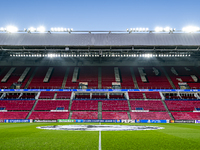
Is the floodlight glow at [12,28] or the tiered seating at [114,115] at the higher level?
the floodlight glow at [12,28]

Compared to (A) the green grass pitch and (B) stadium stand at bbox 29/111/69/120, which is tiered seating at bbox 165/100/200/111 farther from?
(A) the green grass pitch

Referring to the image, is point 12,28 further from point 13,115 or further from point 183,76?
point 183,76

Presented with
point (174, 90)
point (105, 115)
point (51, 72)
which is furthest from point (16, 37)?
point (174, 90)

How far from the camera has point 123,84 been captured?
55.5 m

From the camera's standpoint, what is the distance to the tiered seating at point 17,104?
147 feet

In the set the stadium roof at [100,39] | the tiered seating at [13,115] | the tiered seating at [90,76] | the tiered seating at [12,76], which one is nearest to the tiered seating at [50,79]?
the tiered seating at [12,76]

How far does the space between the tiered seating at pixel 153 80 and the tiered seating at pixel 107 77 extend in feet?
26.4

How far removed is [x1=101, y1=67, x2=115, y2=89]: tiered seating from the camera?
5504cm

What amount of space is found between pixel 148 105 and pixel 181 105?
821cm

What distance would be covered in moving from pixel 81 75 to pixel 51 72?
10279mm

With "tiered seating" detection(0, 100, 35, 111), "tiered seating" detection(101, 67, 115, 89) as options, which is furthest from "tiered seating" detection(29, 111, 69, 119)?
"tiered seating" detection(101, 67, 115, 89)

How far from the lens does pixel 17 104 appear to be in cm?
4606

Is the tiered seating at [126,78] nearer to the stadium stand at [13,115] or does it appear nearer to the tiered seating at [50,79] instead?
the tiered seating at [50,79]

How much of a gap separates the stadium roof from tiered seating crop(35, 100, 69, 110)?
15.3 metres
